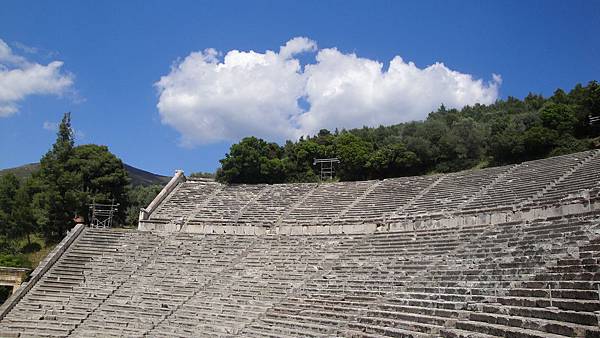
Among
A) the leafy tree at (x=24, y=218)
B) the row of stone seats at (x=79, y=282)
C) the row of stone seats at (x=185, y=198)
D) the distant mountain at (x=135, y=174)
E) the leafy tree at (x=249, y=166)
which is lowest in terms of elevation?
the row of stone seats at (x=79, y=282)

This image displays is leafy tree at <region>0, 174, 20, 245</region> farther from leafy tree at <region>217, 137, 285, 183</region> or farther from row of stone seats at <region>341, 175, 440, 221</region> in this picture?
row of stone seats at <region>341, 175, 440, 221</region>

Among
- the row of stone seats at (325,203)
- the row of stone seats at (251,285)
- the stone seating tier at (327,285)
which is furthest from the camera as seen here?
the row of stone seats at (325,203)

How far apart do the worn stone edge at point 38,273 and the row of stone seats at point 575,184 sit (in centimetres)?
2151

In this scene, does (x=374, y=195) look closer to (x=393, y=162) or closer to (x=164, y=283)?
(x=393, y=162)

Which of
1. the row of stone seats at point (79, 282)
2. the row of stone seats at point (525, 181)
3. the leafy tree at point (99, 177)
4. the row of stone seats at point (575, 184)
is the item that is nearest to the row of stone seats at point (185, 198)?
the row of stone seats at point (79, 282)

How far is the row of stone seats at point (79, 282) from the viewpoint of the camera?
58.9 ft

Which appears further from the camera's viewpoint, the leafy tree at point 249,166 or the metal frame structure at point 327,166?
the metal frame structure at point 327,166

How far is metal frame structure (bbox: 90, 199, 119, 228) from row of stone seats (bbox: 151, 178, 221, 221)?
364 cm

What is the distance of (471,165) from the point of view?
33.9 metres

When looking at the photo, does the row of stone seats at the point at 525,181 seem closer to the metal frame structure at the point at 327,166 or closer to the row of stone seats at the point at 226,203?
the row of stone seats at the point at 226,203

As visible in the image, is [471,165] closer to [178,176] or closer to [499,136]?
[499,136]

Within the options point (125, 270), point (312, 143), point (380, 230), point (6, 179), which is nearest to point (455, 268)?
point (380, 230)

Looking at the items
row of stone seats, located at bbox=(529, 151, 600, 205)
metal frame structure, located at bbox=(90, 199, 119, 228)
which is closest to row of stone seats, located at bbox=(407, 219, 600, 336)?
row of stone seats, located at bbox=(529, 151, 600, 205)

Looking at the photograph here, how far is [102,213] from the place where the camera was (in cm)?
2967
